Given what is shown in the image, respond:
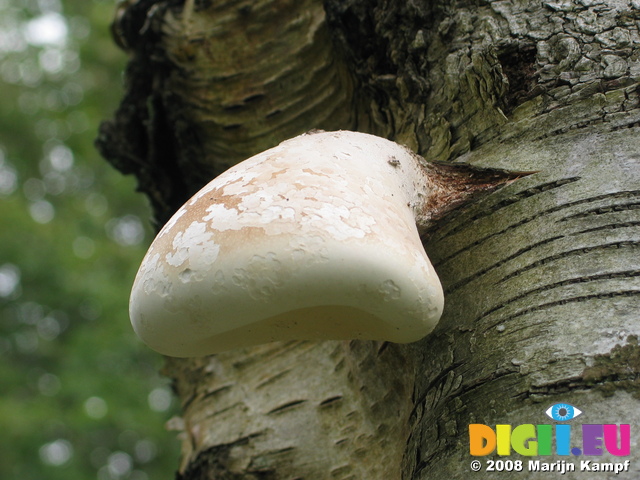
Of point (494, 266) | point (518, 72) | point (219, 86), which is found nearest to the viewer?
point (494, 266)

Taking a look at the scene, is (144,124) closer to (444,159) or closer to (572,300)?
(444,159)

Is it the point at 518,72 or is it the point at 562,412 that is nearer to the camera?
the point at 562,412

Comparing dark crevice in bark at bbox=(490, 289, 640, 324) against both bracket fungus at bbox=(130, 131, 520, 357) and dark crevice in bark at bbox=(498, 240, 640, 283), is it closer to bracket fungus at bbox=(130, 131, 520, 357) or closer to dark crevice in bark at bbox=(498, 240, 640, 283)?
dark crevice in bark at bbox=(498, 240, 640, 283)

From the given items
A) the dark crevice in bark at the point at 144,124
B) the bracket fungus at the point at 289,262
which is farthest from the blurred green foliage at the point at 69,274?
the bracket fungus at the point at 289,262

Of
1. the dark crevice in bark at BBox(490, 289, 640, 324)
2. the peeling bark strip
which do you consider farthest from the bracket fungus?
the peeling bark strip

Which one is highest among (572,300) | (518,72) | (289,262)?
(518,72)

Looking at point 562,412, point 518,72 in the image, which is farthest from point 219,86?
point 562,412

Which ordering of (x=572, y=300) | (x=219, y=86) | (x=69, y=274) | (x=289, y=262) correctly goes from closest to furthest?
1. (x=289, y=262)
2. (x=572, y=300)
3. (x=219, y=86)
4. (x=69, y=274)

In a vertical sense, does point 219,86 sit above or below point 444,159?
above

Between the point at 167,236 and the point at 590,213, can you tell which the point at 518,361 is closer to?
the point at 590,213
